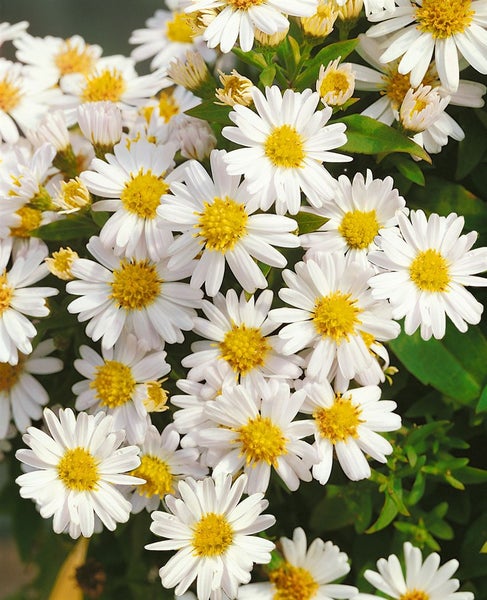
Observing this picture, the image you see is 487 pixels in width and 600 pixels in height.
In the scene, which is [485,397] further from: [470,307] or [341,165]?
[341,165]

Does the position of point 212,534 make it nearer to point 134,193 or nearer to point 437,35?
point 134,193

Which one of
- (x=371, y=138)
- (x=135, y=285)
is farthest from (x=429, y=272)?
(x=135, y=285)

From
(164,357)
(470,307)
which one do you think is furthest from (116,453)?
(470,307)

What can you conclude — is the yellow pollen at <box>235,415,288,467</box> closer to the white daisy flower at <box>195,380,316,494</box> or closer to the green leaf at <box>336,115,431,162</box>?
the white daisy flower at <box>195,380,316,494</box>

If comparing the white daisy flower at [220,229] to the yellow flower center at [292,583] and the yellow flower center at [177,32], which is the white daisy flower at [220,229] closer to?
the yellow flower center at [292,583]

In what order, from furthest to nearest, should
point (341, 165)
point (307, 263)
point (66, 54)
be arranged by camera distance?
1. point (66, 54)
2. point (341, 165)
3. point (307, 263)
